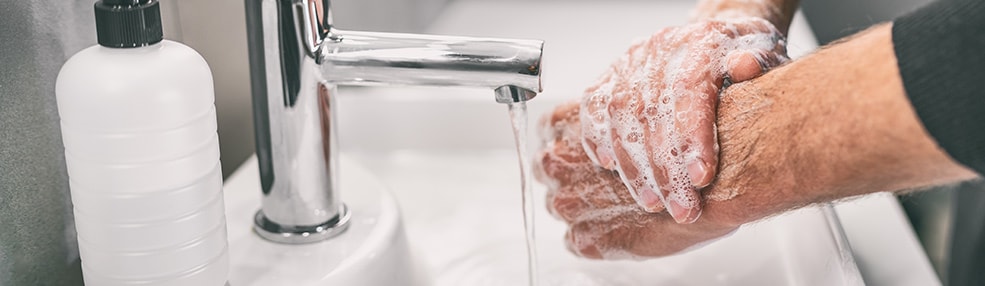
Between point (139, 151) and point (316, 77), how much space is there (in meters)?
0.15

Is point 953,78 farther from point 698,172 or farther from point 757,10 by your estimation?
point 757,10

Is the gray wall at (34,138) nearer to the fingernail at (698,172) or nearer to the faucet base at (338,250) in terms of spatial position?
the faucet base at (338,250)

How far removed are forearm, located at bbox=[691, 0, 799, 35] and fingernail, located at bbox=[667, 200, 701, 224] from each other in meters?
0.28

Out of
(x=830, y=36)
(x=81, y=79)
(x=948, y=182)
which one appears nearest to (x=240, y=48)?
(x=81, y=79)

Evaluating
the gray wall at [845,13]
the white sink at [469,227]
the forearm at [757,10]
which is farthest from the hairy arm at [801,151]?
the gray wall at [845,13]

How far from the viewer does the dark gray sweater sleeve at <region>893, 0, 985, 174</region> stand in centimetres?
44

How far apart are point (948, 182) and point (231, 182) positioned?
0.55 metres

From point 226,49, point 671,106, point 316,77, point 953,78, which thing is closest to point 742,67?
point 671,106

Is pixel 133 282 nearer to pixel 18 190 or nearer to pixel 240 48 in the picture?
pixel 18 190

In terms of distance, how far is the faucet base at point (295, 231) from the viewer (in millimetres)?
687

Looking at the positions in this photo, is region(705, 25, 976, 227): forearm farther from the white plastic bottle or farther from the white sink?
the white plastic bottle

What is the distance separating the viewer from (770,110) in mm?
556

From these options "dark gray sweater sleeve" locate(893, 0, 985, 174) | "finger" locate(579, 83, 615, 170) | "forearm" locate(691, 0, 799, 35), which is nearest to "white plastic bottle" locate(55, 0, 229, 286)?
"finger" locate(579, 83, 615, 170)

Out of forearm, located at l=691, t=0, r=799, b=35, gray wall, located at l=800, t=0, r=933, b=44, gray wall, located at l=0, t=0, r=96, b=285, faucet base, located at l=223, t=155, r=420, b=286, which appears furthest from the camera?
gray wall, located at l=800, t=0, r=933, b=44
